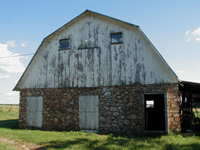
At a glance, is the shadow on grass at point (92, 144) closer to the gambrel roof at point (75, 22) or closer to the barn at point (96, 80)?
the barn at point (96, 80)

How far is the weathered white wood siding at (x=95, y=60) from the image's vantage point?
10125mm

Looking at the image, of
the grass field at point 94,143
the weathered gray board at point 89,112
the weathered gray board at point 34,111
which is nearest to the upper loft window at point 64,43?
the weathered gray board at point 89,112

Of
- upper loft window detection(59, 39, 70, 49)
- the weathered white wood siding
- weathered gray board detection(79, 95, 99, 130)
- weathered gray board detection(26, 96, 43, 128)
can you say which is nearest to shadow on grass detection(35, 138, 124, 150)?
weathered gray board detection(79, 95, 99, 130)

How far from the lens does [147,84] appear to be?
10.0 m

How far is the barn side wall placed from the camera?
31.6 ft

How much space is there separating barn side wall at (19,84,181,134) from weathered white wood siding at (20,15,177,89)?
15.2 inches

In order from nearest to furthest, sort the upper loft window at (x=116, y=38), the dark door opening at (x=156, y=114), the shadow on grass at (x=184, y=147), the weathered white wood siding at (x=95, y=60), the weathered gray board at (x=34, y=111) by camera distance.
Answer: the shadow on grass at (x=184, y=147), the weathered white wood siding at (x=95, y=60), the upper loft window at (x=116, y=38), the weathered gray board at (x=34, y=111), the dark door opening at (x=156, y=114)

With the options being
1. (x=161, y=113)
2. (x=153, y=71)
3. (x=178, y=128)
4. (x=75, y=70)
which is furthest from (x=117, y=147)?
(x=161, y=113)

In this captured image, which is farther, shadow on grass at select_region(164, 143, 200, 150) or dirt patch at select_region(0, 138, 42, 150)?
dirt patch at select_region(0, 138, 42, 150)

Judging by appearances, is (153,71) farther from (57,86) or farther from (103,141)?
(57,86)

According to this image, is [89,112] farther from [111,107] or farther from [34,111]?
[34,111]

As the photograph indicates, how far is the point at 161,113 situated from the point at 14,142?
35.6ft

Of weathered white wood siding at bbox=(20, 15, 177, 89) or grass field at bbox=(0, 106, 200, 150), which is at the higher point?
weathered white wood siding at bbox=(20, 15, 177, 89)

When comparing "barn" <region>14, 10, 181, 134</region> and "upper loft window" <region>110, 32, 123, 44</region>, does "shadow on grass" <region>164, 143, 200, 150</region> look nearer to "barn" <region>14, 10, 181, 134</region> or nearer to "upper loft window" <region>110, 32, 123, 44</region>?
"barn" <region>14, 10, 181, 134</region>
